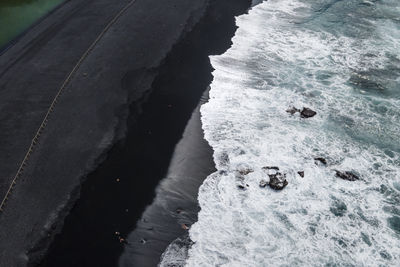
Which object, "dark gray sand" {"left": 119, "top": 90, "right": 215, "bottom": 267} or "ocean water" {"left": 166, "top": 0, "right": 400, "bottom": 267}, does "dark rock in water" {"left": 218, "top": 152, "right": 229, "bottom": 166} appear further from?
"dark gray sand" {"left": 119, "top": 90, "right": 215, "bottom": 267}

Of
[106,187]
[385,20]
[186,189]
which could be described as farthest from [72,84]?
[385,20]

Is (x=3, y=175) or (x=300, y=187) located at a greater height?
(x=3, y=175)

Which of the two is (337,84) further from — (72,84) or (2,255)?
(2,255)

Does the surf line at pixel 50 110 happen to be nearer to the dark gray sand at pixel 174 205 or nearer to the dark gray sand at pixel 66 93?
the dark gray sand at pixel 66 93

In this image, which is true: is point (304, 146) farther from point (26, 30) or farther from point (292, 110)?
point (26, 30)

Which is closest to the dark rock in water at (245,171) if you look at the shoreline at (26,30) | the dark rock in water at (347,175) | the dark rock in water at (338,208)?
the dark rock in water at (338,208)

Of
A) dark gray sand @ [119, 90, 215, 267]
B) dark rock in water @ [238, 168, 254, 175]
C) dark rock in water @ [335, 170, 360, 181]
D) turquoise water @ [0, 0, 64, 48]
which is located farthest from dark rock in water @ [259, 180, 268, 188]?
turquoise water @ [0, 0, 64, 48]
